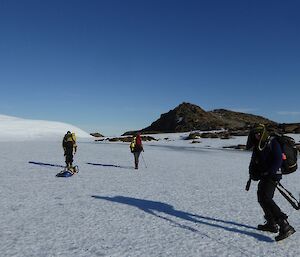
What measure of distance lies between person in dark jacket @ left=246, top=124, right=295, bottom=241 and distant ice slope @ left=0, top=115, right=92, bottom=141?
56.5 m

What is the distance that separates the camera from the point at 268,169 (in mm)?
8484

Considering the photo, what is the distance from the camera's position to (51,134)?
68375 millimetres

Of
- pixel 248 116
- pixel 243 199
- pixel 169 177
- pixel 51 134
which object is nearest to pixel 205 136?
pixel 51 134

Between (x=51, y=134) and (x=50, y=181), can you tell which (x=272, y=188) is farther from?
(x=51, y=134)

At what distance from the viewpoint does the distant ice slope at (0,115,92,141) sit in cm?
6450

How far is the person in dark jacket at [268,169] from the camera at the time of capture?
331 inches

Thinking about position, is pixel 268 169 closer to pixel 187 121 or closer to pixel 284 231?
pixel 284 231

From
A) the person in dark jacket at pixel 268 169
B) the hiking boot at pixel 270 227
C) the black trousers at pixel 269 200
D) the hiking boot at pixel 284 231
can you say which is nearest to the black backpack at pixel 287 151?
the person in dark jacket at pixel 268 169

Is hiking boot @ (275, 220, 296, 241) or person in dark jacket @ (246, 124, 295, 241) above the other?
person in dark jacket @ (246, 124, 295, 241)

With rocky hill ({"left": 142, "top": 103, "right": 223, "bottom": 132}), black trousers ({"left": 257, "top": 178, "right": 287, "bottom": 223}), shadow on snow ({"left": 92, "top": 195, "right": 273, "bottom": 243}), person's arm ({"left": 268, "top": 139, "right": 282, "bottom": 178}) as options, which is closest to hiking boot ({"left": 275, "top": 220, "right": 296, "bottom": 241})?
black trousers ({"left": 257, "top": 178, "right": 287, "bottom": 223})

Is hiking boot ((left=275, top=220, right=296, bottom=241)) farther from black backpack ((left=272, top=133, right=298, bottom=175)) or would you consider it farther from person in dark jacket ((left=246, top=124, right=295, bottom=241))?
black backpack ((left=272, top=133, right=298, bottom=175))

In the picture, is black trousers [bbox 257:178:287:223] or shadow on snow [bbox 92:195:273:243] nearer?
black trousers [bbox 257:178:287:223]

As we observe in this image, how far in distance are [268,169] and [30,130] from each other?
6475 cm

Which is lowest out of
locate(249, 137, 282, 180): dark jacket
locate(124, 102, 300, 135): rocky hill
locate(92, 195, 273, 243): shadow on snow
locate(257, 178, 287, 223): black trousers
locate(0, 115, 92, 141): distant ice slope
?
locate(92, 195, 273, 243): shadow on snow
